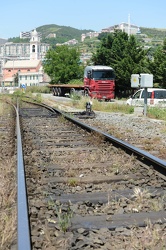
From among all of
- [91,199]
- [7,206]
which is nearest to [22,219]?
[7,206]

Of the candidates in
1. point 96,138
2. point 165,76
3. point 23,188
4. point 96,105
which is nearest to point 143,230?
point 23,188

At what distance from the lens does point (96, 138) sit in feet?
30.6

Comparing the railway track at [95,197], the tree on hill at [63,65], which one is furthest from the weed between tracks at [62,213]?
the tree on hill at [63,65]

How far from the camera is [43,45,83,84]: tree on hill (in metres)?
77.6

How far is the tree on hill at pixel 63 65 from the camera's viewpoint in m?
77.6

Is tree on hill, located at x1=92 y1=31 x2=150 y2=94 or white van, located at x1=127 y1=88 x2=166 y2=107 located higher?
tree on hill, located at x1=92 y1=31 x2=150 y2=94

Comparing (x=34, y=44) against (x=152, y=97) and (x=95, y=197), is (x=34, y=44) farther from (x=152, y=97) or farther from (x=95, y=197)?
(x=95, y=197)

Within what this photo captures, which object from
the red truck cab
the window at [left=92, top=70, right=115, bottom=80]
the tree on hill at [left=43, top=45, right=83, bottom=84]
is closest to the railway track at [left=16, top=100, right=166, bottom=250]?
the red truck cab

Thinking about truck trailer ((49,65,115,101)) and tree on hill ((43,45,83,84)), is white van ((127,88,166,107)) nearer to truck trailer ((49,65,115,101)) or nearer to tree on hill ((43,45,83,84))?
truck trailer ((49,65,115,101))

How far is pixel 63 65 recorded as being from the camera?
255ft

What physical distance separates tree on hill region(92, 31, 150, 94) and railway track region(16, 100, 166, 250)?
127 ft

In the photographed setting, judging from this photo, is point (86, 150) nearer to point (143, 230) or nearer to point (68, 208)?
point (68, 208)

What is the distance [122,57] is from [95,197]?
4724cm

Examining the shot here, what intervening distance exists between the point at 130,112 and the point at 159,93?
7.44 metres
